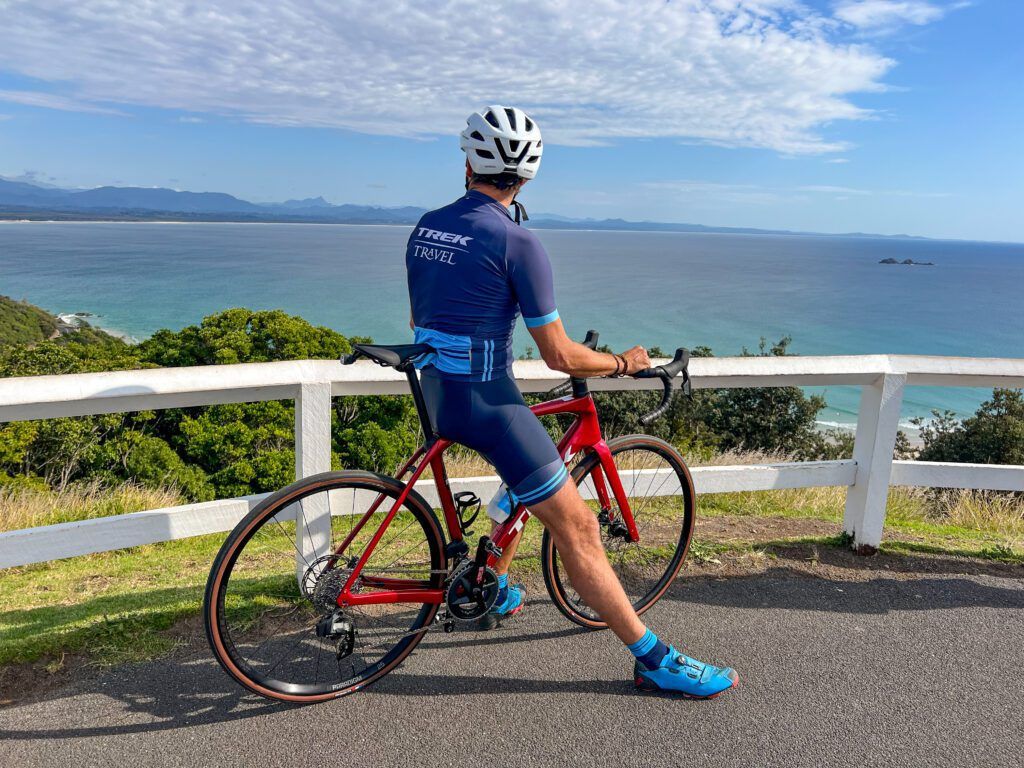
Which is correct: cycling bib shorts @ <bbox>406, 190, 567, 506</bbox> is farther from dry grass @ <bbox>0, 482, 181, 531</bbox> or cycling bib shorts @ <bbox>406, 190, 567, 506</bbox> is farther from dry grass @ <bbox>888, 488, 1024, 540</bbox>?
dry grass @ <bbox>888, 488, 1024, 540</bbox>

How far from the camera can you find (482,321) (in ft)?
9.80

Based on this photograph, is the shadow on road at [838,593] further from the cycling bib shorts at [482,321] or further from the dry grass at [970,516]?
the cycling bib shorts at [482,321]

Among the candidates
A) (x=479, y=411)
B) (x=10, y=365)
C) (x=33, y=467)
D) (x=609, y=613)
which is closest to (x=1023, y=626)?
(x=609, y=613)

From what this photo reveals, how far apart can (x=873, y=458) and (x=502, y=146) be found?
3138mm

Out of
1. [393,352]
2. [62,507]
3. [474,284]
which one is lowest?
[62,507]

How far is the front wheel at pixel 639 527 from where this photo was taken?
3.80 meters

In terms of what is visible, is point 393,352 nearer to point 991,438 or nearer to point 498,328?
point 498,328

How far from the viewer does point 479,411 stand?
9.97 ft

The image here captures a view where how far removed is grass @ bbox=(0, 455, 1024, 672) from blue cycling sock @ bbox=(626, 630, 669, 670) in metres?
1.27

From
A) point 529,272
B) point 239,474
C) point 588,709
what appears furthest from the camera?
point 239,474

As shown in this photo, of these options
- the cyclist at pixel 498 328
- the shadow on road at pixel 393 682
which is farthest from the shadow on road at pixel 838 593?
the cyclist at pixel 498 328

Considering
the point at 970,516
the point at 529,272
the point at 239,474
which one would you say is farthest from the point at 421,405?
the point at 239,474

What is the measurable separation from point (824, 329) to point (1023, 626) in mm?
102234

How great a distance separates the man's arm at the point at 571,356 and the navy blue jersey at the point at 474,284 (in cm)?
5
